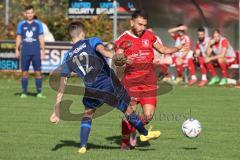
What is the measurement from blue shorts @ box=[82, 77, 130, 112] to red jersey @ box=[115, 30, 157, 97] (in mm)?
549

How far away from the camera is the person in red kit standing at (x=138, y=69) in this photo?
10.2m

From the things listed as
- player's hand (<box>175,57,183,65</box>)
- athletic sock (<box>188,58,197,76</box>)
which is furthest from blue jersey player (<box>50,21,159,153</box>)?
player's hand (<box>175,57,183,65</box>)

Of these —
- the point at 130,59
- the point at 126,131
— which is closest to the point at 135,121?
A: the point at 126,131

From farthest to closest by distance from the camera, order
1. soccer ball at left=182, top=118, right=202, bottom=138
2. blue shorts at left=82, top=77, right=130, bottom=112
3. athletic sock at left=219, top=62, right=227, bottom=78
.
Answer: athletic sock at left=219, top=62, right=227, bottom=78
soccer ball at left=182, top=118, right=202, bottom=138
blue shorts at left=82, top=77, right=130, bottom=112

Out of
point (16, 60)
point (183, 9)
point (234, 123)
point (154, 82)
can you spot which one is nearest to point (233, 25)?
point (183, 9)

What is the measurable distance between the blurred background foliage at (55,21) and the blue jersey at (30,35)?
6.89m

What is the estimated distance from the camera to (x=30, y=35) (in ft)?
56.6

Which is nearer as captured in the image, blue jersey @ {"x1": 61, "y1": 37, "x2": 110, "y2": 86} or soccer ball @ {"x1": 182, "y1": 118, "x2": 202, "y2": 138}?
blue jersey @ {"x1": 61, "y1": 37, "x2": 110, "y2": 86}

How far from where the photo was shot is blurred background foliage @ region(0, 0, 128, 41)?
24547 mm

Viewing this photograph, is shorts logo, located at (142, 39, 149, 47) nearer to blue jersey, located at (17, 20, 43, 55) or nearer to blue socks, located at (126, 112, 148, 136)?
blue socks, located at (126, 112, 148, 136)

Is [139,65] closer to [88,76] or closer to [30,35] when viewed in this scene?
[88,76]

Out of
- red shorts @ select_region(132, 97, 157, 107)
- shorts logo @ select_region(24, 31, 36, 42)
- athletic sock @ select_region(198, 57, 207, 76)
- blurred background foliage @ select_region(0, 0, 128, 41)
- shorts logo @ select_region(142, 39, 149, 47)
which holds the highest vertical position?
blurred background foliage @ select_region(0, 0, 128, 41)

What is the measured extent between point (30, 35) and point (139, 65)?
741 centimetres

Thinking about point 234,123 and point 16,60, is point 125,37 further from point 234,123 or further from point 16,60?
point 16,60
